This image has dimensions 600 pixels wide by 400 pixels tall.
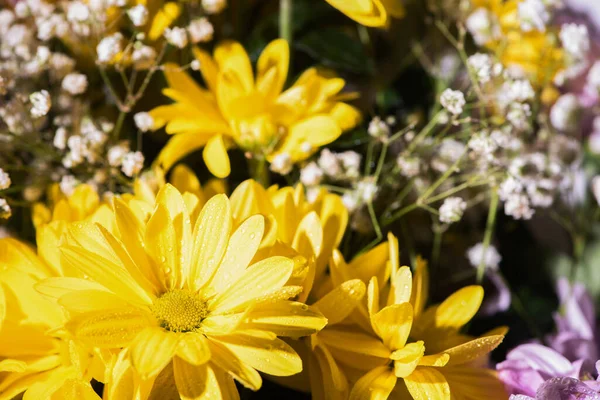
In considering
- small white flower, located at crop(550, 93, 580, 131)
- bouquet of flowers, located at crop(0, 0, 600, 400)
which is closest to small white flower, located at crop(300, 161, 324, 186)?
bouquet of flowers, located at crop(0, 0, 600, 400)

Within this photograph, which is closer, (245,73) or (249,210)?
(249,210)

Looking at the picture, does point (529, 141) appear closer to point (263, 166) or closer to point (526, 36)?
point (526, 36)

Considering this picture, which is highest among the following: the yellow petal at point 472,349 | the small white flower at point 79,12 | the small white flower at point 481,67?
the small white flower at point 79,12

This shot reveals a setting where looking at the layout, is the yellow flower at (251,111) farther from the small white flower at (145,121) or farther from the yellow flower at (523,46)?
the yellow flower at (523,46)

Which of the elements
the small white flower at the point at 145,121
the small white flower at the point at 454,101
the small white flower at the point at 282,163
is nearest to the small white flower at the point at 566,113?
the small white flower at the point at 454,101

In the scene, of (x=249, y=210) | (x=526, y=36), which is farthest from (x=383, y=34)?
(x=249, y=210)

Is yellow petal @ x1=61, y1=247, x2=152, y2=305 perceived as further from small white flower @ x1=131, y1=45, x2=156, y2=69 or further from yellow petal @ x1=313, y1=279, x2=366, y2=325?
small white flower @ x1=131, y1=45, x2=156, y2=69
